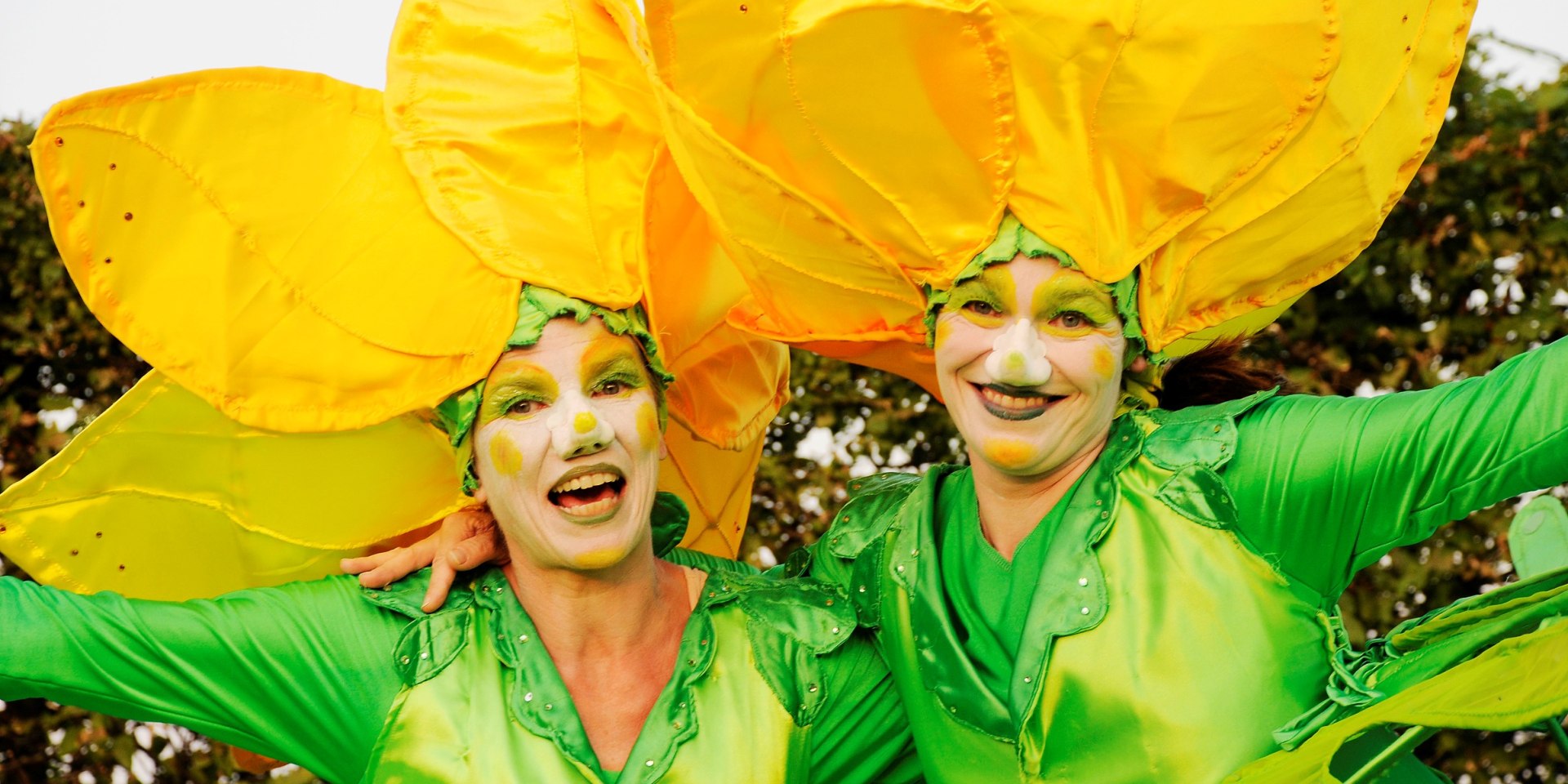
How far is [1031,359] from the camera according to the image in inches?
114

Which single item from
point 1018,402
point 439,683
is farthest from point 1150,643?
point 439,683

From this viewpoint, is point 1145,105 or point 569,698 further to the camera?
point 569,698

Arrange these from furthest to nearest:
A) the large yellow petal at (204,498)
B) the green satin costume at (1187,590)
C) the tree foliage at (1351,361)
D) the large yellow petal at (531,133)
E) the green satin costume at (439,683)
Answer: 1. the tree foliage at (1351,361)
2. the large yellow petal at (204,498)
3. the large yellow petal at (531,133)
4. the green satin costume at (439,683)
5. the green satin costume at (1187,590)

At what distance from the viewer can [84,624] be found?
3117 mm

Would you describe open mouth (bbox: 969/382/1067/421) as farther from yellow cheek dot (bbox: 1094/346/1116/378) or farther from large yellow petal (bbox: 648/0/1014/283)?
large yellow petal (bbox: 648/0/1014/283)

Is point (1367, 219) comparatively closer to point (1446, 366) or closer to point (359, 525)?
point (1446, 366)

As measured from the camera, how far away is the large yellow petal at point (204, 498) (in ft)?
11.4

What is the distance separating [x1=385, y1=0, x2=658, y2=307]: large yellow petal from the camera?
10.6 ft

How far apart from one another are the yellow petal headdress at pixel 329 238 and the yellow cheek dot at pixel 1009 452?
744mm

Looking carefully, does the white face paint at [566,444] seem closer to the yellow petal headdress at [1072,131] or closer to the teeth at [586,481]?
the teeth at [586,481]

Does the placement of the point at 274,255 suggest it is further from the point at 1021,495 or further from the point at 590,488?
the point at 1021,495

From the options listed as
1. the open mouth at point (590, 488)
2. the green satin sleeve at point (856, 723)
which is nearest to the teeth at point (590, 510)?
the open mouth at point (590, 488)

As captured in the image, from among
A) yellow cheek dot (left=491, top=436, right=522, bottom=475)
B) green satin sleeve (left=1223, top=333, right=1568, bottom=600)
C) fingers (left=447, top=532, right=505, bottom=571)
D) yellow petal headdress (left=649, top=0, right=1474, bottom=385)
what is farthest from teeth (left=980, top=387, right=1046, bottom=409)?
fingers (left=447, top=532, right=505, bottom=571)

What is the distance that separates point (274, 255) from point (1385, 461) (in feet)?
6.49
